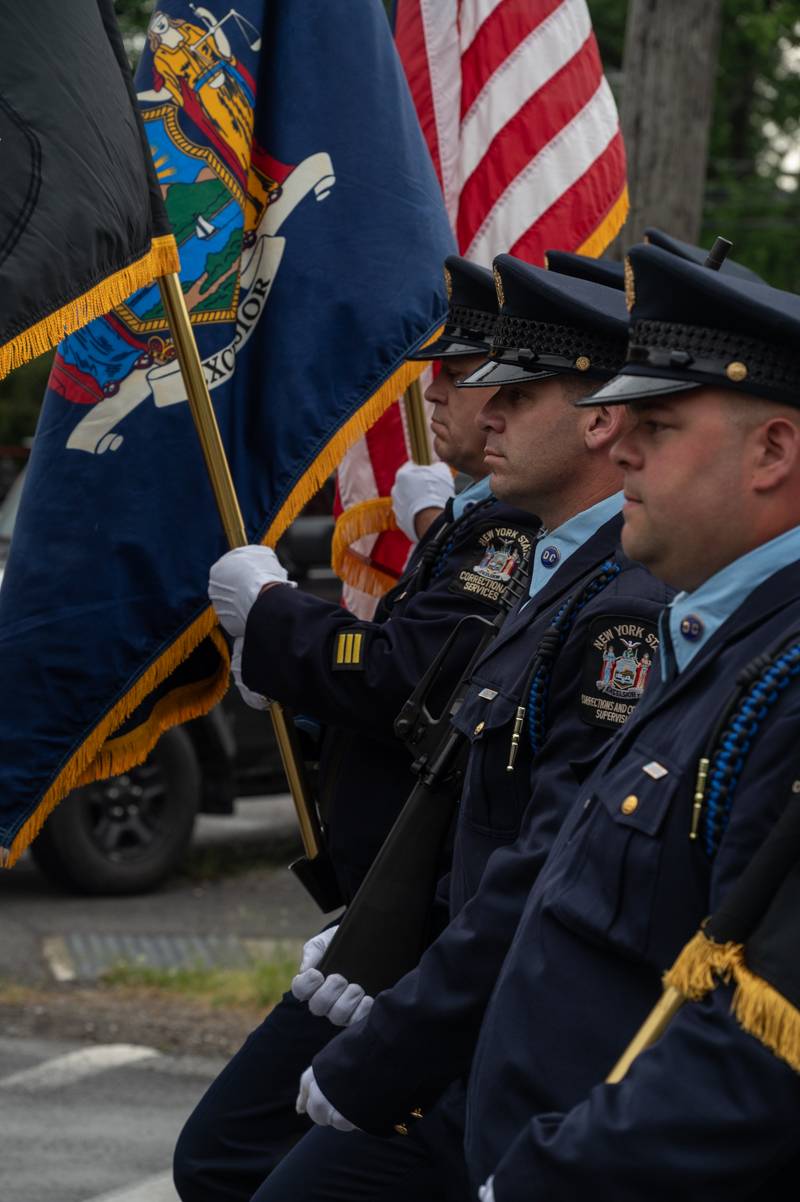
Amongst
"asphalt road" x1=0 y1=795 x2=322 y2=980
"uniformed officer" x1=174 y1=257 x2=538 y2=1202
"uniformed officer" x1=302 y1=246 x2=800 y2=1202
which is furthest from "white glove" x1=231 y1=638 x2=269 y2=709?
"asphalt road" x1=0 y1=795 x2=322 y2=980

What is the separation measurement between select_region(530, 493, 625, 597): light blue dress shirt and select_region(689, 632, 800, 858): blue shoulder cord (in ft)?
3.19

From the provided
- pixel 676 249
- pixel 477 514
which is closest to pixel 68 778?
pixel 477 514

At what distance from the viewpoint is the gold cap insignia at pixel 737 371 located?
197 centimetres

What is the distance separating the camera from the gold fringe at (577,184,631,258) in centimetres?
540

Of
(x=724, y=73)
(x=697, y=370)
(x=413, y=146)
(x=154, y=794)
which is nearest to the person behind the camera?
(x=697, y=370)

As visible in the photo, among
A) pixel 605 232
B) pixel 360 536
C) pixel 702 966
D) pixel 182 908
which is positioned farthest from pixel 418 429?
pixel 182 908

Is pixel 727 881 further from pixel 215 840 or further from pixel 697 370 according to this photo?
pixel 215 840

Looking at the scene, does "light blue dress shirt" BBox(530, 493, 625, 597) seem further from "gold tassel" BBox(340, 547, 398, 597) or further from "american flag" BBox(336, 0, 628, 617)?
"american flag" BBox(336, 0, 628, 617)

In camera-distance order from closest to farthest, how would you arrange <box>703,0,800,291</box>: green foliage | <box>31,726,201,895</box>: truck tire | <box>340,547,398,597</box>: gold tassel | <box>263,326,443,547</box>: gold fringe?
1. <box>263,326,443,547</box>: gold fringe
2. <box>340,547,398,597</box>: gold tassel
3. <box>31,726,201,895</box>: truck tire
4. <box>703,0,800,291</box>: green foliage

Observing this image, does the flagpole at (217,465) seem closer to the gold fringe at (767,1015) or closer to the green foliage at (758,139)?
the gold fringe at (767,1015)

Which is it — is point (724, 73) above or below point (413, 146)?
below

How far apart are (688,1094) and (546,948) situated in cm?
35

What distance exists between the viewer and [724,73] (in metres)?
21.2

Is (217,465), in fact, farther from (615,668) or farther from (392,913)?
(615,668)
